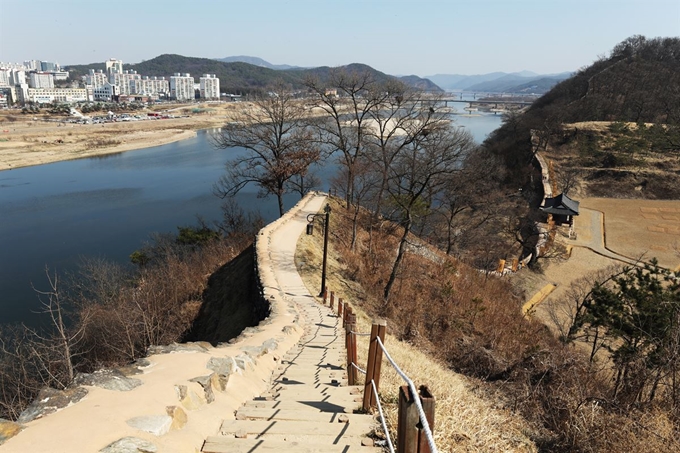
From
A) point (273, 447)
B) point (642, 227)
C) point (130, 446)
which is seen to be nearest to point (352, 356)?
point (273, 447)

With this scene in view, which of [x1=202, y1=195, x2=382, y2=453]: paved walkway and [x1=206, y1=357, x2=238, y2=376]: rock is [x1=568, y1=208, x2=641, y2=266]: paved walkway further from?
[x1=206, y1=357, x2=238, y2=376]: rock

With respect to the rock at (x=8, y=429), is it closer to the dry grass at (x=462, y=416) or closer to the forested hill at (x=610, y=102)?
the dry grass at (x=462, y=416)

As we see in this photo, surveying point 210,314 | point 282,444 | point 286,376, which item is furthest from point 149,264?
point 282,444

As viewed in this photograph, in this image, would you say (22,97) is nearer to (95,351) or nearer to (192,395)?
(95,351)

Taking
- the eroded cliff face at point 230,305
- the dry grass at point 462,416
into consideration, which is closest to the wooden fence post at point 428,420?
the dry grass at point 462,416

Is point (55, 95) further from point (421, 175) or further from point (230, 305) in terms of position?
point (421, 175)

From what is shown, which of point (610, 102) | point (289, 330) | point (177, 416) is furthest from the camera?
point (610, 102)
